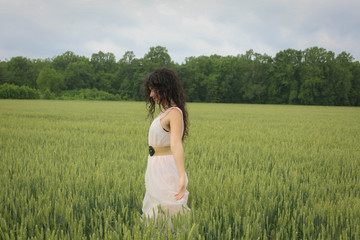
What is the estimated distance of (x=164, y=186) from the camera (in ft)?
6.78

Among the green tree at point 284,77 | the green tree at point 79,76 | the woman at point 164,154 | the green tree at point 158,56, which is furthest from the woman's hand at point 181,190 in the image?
the green tree at point 79,76

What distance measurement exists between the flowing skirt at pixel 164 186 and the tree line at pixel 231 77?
5663cm

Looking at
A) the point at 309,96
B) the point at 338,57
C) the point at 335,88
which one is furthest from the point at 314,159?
the point at 338,57

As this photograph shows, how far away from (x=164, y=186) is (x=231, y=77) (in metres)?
65.3

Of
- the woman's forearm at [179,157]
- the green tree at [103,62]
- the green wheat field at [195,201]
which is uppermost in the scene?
the green tree at [103,62]

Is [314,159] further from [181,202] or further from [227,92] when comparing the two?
[227,92]

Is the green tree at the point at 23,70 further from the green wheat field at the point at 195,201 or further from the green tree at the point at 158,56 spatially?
the green wheat field at the point at 195,201

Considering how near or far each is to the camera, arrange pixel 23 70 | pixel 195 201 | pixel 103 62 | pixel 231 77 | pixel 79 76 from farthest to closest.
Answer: pixel 103 62, pixel 23 70, pixel 79 76, pixel 231 77, pixel 195 201

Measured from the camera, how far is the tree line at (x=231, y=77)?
191 feet

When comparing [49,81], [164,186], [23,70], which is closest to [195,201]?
[164,186]

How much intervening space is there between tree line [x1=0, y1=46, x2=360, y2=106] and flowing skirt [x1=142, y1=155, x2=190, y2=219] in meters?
56.6

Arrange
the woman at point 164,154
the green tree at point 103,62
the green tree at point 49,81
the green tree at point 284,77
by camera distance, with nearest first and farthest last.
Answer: the woman at point 164,154
the green tree at point 284,77
the green tree at point 49,81
the green tree at point 103,62

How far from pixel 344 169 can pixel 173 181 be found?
3.57 metres

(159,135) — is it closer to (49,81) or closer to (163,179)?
(163,179)
